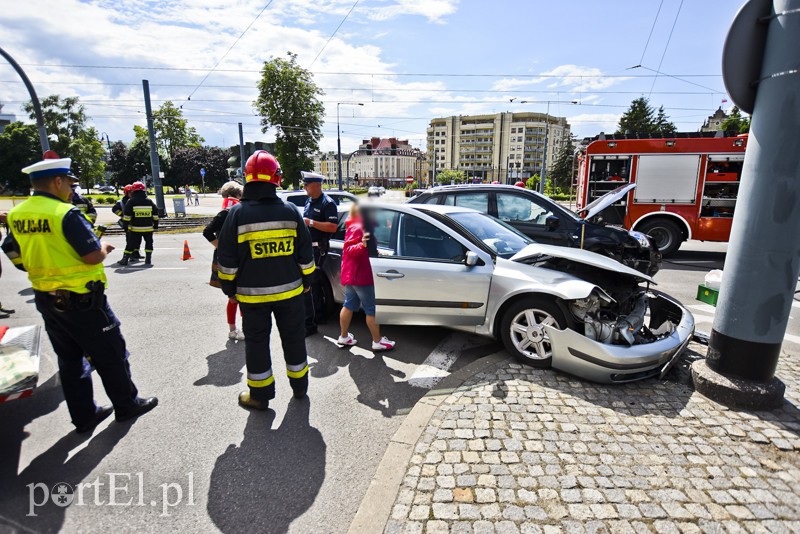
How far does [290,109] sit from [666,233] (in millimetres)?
20059

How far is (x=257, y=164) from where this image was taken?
10.6 feet

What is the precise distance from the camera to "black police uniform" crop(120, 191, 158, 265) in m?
9.30

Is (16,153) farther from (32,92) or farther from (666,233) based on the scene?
(666,233)

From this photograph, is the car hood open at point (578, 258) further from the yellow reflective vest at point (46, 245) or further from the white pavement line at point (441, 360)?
the yellow reflective vest at point (46, 245)

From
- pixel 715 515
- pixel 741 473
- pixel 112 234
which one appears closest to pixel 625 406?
pixel 741 473

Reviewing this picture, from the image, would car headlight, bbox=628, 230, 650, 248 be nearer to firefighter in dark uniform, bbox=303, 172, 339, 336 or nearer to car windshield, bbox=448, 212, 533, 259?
car windshield, bbox=448, 212, 533, 259

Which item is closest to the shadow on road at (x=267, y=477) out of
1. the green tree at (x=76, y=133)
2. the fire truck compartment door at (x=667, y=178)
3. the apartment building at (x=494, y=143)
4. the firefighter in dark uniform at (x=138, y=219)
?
the firefighter in dark uniform at (x=138, y=219)

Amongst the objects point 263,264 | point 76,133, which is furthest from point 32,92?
point 76,133

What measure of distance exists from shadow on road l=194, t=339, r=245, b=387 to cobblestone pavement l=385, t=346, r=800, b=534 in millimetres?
1998

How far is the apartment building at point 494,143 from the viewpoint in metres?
108

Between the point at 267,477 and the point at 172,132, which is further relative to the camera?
the point at 172,132

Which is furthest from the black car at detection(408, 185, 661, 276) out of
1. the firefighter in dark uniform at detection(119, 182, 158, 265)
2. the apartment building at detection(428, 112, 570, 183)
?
the apartment building at detection(428, 112, 570, 183)

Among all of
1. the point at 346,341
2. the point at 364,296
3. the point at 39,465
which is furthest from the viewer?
the point at 346,341

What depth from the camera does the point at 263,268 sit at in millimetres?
3189
